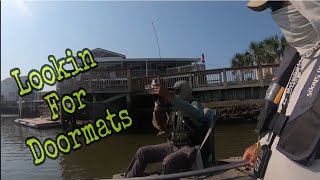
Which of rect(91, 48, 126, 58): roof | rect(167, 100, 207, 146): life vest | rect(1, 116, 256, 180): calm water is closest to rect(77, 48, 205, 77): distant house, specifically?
rect(91, 48, 126, 58): roof

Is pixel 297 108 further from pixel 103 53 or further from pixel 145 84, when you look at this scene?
pixel 103 53

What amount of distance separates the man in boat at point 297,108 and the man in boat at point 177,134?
68.5 inches

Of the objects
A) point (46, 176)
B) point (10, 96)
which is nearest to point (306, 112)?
point (46, 176)

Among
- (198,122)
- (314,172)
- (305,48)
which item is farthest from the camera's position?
(198,122)

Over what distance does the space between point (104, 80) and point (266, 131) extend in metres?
19.3

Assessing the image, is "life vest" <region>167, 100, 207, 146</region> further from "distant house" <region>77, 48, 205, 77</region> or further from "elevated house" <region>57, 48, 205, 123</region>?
"distant house" <region>77, 48, 205, 77</region>

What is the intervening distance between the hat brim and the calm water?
26.5 feet

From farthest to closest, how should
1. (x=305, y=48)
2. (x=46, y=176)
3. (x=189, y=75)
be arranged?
(x=189, y=75), (x=46, y=176), (x=305, y=48)

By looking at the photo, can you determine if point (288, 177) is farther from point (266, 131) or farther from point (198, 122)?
point (198, 122)

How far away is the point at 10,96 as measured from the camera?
64.2 meters

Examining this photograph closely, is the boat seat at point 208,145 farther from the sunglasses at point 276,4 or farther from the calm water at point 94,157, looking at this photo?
the calm water at point 94,157

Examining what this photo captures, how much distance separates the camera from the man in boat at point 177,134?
11.8ft

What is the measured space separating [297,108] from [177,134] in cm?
250

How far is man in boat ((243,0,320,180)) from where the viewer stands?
139 centimetres
